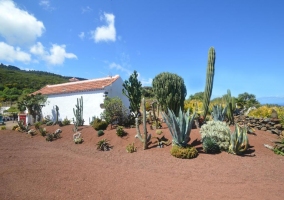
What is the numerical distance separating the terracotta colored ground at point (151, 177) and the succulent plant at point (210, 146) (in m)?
0.34

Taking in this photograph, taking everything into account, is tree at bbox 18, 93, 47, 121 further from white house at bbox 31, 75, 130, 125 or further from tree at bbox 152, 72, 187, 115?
tree at bbox 152, 72, 187, 115

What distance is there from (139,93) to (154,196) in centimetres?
1031

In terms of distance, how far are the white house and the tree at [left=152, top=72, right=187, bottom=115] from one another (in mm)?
6147

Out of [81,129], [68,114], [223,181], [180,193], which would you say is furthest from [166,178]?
[68,114]

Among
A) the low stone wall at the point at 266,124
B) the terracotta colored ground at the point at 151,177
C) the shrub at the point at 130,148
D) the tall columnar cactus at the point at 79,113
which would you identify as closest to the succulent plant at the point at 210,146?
the terracotta colored ground at the point at 151,177

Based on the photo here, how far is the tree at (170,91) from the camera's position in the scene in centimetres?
1199

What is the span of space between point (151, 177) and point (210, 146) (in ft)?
11.7

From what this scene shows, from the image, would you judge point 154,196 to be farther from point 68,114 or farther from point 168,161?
point 68,114

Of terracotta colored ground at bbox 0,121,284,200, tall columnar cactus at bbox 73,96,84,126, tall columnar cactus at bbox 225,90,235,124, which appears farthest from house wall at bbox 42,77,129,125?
tall columnar cactus at bbox 225,90,235,124

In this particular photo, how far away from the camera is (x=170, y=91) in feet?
39.8

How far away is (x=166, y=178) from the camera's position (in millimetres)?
6148

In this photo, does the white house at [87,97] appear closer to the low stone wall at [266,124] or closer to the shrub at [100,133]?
the shrub at [100,133]

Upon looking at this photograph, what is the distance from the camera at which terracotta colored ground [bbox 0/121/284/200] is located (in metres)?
4.88

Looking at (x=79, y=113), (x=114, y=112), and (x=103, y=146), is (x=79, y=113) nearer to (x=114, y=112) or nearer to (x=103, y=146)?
(x=114, y=112)
